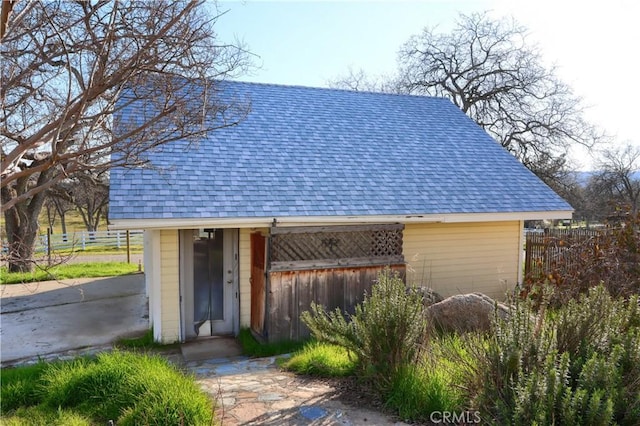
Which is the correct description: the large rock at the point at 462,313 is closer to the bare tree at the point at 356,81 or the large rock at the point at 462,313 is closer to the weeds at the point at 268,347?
the weeds at the point at 268,347

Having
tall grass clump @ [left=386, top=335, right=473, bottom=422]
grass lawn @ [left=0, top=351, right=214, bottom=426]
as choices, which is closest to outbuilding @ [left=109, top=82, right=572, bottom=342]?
grass lawn @ [left=0, top=351, right=214, bottom=426]

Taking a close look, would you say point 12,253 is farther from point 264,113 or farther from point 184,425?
point 264,113

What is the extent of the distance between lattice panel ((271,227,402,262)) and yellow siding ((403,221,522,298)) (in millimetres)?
935

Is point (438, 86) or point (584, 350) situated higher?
point (438, 86)

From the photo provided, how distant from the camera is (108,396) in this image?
175 inches

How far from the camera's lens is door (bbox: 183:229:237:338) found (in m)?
8.36

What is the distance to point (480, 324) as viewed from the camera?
6492 millimetres

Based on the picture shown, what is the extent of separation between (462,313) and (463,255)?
12.1 feet

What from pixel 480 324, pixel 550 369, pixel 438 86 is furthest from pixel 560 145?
pixel 550 369

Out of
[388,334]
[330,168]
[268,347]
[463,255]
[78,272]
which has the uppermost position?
[330,168]

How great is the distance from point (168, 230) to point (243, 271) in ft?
5.10

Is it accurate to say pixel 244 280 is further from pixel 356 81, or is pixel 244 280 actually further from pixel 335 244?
pixel 356 81

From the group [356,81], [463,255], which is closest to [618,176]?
[356,81]

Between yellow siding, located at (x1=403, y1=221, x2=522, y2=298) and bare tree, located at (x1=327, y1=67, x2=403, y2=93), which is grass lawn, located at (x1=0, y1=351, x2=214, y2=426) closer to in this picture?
yellow siding, located at (x1=403, y1=221, x2=522, y2=298)
